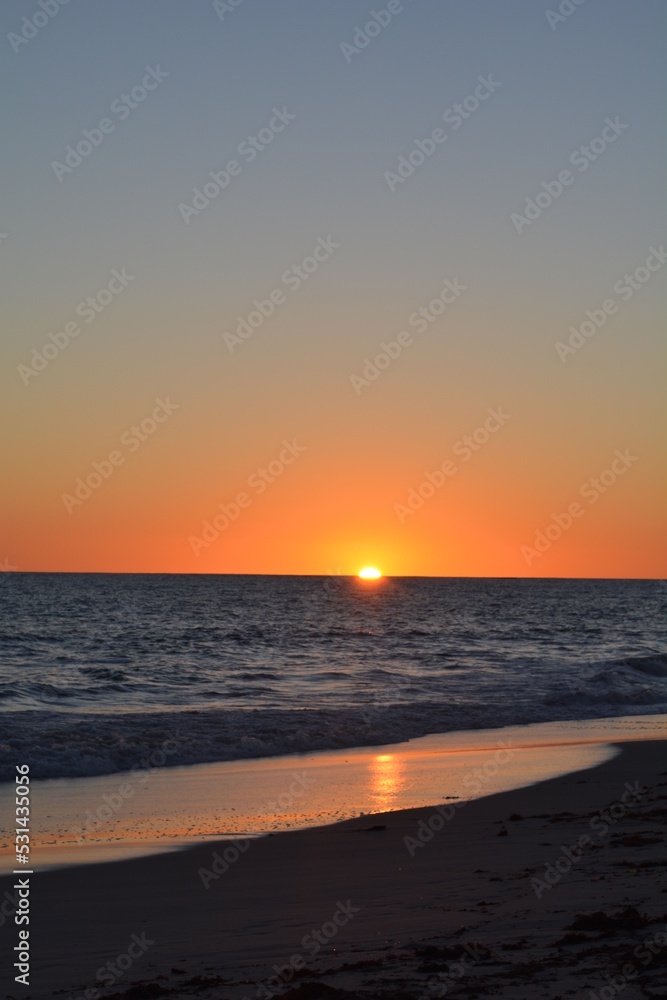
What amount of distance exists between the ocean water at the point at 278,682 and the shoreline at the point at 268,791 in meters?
1.38

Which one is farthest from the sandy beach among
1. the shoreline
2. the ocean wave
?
the ocean wave

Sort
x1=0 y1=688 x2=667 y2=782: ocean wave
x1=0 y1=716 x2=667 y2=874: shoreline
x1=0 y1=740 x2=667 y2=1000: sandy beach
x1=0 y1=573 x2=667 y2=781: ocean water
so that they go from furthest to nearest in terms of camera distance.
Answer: x1=0 y1=573 x2=667 y2=781: ocean water < x1=0 y1=688 x2=667 y2=782: ocean wave < x1=0 y1=716 x2=667 y2=874: shoreline < x1=0 y1=740 x2=667 y2=1000: sandy beach

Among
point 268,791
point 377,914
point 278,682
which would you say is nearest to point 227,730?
point 268,791

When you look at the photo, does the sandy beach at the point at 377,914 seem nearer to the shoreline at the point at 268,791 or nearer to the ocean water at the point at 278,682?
the shoreline at the point at 268,791

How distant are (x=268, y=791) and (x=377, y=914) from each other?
6741mm

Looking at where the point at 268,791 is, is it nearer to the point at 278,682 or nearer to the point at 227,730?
the point at 227,730

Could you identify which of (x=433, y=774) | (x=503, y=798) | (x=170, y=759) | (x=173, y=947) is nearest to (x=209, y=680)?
(x=170, y=759)

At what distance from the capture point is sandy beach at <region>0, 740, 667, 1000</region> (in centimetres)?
585

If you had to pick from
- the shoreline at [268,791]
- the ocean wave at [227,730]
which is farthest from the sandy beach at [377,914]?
the ocean wave at [227,730]

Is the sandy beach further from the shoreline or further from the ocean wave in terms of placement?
the ocean wave

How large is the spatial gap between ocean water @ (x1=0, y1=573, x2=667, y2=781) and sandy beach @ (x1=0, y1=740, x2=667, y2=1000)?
718 centimetres

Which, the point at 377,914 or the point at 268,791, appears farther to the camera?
the point at 268,791

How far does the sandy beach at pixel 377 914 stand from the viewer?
5852 millimetres

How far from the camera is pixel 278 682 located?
104ft
